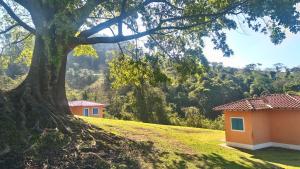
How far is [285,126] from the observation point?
22766 mm

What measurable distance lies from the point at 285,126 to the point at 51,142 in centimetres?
1570

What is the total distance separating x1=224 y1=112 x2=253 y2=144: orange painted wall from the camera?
2242 cm

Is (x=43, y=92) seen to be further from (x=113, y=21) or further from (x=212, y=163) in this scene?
(x=212, y=163)

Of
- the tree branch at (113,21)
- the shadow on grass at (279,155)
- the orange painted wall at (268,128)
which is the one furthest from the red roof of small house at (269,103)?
the tree branch at (113,21)

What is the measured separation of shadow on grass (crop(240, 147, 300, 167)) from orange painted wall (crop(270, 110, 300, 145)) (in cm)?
78

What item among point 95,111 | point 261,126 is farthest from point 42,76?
point 95,111

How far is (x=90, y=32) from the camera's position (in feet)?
52.4

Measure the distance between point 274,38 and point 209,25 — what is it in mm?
2881

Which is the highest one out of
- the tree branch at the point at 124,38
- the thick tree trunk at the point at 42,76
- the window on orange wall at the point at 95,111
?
the tree branch at the point at 124,38

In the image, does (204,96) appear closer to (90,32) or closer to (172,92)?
(172,92)

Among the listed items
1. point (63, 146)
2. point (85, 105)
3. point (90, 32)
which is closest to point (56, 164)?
point (63, 146)

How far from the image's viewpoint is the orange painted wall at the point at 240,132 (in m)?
22.4

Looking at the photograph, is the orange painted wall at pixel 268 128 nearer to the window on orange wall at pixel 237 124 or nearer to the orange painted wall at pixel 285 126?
the orange painted wall at pixel 285 126

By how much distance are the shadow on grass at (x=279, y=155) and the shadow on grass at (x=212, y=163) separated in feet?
9.54
